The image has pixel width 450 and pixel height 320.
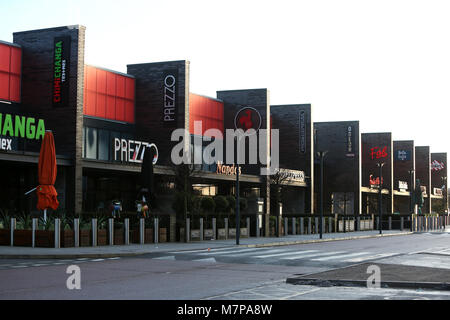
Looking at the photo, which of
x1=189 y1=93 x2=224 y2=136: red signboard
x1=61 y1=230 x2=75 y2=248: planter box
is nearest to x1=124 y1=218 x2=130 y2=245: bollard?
x1=61 y1=230 x2=75 y2=248: planter box

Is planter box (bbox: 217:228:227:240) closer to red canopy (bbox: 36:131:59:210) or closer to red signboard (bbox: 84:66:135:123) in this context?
red canopy (bbox: 36:131:59:210)

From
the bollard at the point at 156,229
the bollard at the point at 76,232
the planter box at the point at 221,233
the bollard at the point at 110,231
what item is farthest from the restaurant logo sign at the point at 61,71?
the bollard at the point at 76,232

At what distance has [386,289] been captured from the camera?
1343cm

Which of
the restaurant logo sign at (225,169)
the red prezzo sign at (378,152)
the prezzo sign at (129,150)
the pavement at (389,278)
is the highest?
the red prezzo sign at (378,152)

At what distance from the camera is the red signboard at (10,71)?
37.9 meters

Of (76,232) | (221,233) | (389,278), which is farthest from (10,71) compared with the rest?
(389,278)

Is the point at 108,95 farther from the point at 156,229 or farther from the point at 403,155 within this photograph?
the point at 403,155

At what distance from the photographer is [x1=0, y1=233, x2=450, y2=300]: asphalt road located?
12469mm

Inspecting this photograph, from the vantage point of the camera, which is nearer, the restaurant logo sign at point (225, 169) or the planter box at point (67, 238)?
the planter box at point (67, 238)

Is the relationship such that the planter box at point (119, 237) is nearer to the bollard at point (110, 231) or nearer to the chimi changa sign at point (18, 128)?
the bollard at point (110, 231)

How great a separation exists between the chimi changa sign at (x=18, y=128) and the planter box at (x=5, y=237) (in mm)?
9138
